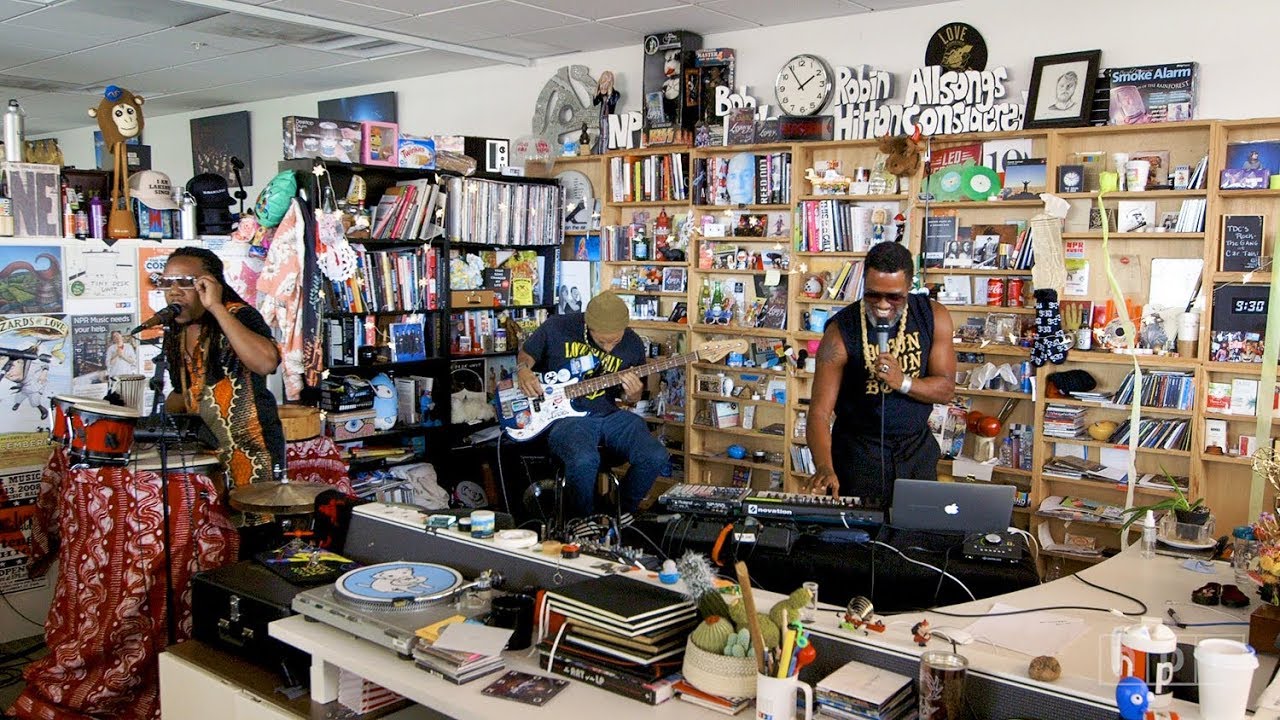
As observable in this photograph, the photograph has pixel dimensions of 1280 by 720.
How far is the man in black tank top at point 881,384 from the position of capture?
11.9 feet

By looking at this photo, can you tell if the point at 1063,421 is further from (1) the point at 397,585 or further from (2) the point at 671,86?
(1) the point at 397,585

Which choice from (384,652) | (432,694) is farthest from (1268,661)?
(384,652)

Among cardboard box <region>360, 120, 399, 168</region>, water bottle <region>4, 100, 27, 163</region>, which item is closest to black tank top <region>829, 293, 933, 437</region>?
cardboard box <region>360, 120, 399, 168</region>

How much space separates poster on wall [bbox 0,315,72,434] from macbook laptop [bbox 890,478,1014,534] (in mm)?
3579

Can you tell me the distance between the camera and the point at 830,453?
3.72 metres

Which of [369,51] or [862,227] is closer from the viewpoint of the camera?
[862,227]

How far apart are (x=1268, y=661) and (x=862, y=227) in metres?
3.77

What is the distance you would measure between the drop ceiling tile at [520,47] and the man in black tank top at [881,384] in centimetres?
367

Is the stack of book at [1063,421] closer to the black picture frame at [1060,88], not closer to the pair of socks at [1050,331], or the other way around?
the pair of socks at [1050,331]

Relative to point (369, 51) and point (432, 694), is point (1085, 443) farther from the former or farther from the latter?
point (369, 51)

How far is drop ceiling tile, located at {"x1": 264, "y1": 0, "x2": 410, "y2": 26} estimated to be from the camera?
A: 5.69 m

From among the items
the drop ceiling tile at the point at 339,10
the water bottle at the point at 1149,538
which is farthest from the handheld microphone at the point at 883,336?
the drop ceiling tile at the point at 339,10

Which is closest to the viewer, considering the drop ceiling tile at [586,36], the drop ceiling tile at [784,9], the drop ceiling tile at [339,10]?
the drop ceiling tile at [784,9]

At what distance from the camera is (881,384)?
146 inches
